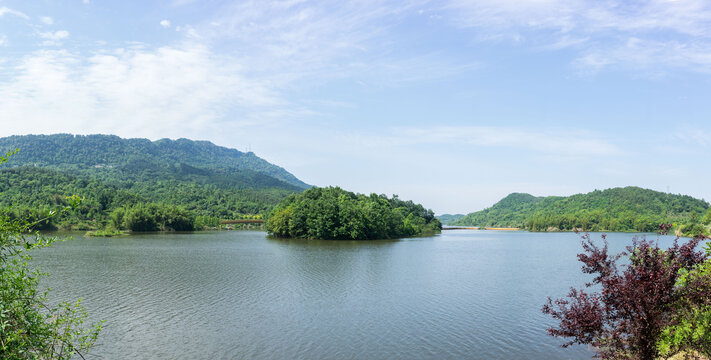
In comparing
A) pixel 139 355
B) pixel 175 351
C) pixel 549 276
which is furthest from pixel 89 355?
pixel 549 276

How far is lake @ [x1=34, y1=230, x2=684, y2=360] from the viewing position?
59.2ft

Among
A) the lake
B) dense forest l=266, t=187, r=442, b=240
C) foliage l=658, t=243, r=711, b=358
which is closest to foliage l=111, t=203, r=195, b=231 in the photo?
dense forest l=266, t=187, r=442, b=240

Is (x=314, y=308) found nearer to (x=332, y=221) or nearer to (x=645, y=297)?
(x=645, y=297)

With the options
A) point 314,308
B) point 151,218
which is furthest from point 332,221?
point 314,308

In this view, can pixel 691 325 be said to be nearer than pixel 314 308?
Yes

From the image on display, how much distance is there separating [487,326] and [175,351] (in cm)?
1472

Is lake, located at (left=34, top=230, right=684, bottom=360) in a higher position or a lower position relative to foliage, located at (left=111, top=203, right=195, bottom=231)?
lower

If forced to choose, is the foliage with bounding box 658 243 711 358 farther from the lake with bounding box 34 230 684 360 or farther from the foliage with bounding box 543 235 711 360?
the lake with bounding box 34 230 684 360

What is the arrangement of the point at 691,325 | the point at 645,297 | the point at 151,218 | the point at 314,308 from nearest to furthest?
the point at 645,297 < the point at 691,325 < the point at 314,308 < the point at 151,218

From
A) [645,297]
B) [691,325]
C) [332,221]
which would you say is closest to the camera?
[645,297]

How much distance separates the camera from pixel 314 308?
25.2 metres

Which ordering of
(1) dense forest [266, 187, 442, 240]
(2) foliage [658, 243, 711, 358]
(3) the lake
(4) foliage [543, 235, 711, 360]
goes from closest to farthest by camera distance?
(4) foliage [543, 235, 711, 360]
(2) foliage [658, 243, 711, 358]
(3) the lake
(1) dense forest [266, 187, 442, 240]

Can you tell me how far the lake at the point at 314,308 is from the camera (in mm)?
18047

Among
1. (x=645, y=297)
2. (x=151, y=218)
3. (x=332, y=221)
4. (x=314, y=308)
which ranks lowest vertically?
(x=314, y=308)
